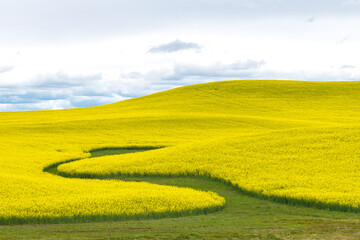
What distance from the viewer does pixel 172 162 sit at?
20.2m

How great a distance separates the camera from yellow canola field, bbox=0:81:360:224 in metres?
12.6

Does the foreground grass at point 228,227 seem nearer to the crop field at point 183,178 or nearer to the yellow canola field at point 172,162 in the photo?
the crop field at point 183,178

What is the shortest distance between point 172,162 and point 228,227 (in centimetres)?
1012

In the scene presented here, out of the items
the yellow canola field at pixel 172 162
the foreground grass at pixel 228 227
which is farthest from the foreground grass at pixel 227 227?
the yellow canola field at pixel 172 162

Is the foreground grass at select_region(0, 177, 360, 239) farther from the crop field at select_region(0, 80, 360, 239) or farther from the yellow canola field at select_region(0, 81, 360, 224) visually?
the yellow canola field at select_region(0, 81, 360, 224)

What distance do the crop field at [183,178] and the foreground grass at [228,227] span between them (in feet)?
0.10

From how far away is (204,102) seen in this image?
52719 mm

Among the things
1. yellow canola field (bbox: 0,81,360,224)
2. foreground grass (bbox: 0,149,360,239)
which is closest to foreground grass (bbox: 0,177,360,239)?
foreground grass (bbox: 0,149,360,239)

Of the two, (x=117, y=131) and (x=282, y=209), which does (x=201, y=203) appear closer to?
(x=282, y=209)

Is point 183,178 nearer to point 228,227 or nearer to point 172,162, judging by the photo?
point 172,162

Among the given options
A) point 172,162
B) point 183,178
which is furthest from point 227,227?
point 172,162

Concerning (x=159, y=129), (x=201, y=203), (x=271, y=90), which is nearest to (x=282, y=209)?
(x=201, y=203)

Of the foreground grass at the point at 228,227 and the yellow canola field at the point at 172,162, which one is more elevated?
the yellow canola field at the point at 172,162

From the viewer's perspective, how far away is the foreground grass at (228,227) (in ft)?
31.0
